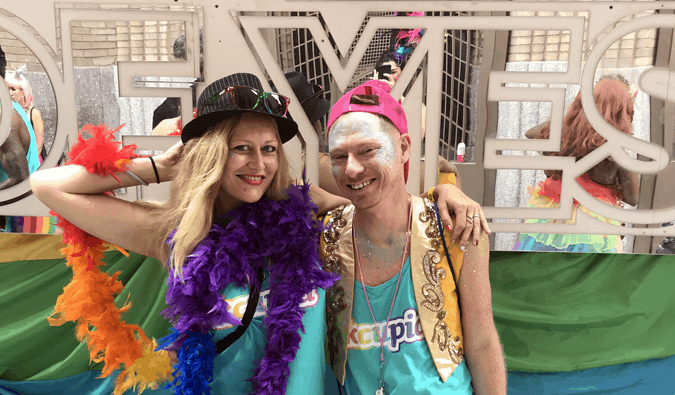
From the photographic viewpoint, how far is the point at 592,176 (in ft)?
7.08

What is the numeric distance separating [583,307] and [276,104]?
1.89 meters

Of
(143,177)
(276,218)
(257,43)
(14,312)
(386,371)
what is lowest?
(14,312)

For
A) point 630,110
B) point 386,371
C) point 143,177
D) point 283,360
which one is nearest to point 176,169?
point 143,177

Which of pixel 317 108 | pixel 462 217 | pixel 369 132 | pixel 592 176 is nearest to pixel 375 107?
pixel 369 132

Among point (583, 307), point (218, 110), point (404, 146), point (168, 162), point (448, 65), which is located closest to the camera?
point (218, 110)

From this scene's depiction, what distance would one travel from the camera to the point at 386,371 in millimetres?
1483

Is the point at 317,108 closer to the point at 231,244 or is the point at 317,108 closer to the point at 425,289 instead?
the point at 231,244

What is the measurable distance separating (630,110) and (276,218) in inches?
69.6

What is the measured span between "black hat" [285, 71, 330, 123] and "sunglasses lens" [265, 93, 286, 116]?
61 centimetres

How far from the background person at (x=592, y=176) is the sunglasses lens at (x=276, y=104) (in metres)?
1.26

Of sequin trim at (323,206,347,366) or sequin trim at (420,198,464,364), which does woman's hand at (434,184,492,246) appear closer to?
sequin trim at (420,198,464,364)

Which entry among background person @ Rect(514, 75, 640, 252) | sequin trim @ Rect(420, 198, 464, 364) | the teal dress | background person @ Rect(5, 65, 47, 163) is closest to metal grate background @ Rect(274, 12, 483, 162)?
background person @ Rect(514, 75, 640, 252)

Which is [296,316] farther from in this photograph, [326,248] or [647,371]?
[647,371]

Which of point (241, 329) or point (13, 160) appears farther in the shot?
point (13, 160)
